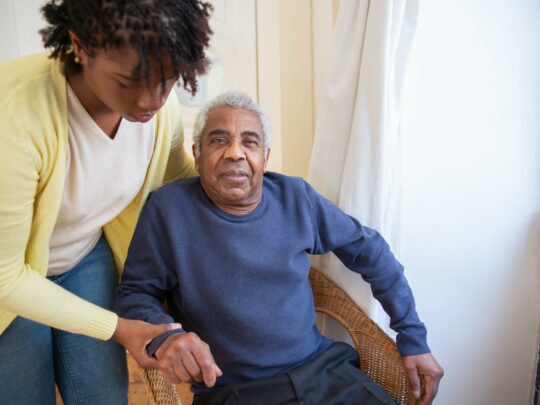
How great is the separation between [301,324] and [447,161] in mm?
760

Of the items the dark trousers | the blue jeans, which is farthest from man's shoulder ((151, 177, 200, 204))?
the dark trousers

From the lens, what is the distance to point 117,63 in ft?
1.96

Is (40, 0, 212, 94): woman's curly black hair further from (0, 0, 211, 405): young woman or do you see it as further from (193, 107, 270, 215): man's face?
(193, 107, 270, 215): man's face

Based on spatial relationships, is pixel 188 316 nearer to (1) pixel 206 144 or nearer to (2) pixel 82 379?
(2) pixel 82 379

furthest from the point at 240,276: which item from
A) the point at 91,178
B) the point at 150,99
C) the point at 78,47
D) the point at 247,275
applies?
the point at 78,47

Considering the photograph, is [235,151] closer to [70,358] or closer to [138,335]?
[138,335]

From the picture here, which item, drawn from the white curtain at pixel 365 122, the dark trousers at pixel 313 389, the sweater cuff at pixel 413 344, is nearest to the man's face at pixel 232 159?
the white curtain at pixel 365 122

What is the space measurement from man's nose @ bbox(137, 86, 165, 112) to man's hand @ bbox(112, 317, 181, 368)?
0.49 metres

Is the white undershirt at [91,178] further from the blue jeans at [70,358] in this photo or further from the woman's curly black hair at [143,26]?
the woman's curly black hair at [143,26]

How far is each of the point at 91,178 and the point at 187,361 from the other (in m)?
0.47

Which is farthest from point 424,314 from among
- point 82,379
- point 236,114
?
point 82,379

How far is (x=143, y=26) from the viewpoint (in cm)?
58

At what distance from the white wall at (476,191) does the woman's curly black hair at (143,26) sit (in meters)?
0.82

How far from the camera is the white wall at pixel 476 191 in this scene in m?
1.23
